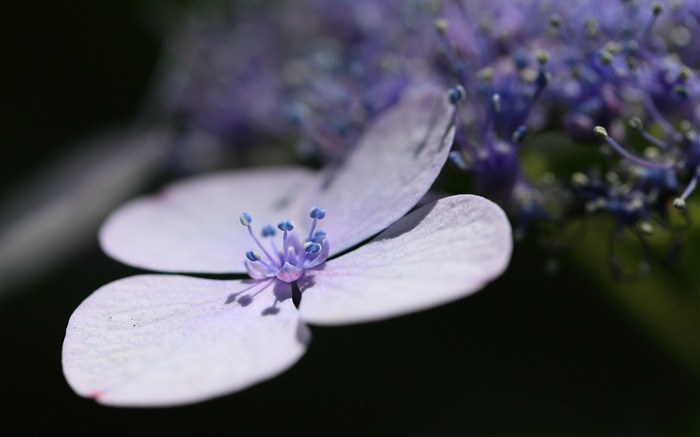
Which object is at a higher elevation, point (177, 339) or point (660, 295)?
point (177, 339)

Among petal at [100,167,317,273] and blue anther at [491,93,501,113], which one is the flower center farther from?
blue anther at [491,93,501,113]

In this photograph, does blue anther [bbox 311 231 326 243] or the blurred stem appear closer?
blue anther [bbox 311 231 326 243]

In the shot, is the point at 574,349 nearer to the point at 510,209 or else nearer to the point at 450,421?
the point at 450,421

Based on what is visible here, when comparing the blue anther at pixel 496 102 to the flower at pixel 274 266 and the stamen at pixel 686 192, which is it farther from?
the stamen at pixel 686 192

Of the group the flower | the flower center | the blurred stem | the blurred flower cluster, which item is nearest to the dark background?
the blurred stem

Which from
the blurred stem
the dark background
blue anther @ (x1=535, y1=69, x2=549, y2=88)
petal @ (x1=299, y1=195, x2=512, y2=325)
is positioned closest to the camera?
petal @ (x1=299, y1=195, x2=512, y2=325)

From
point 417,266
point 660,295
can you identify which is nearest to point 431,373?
point 660,295

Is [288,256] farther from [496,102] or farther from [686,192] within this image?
[686,192]
